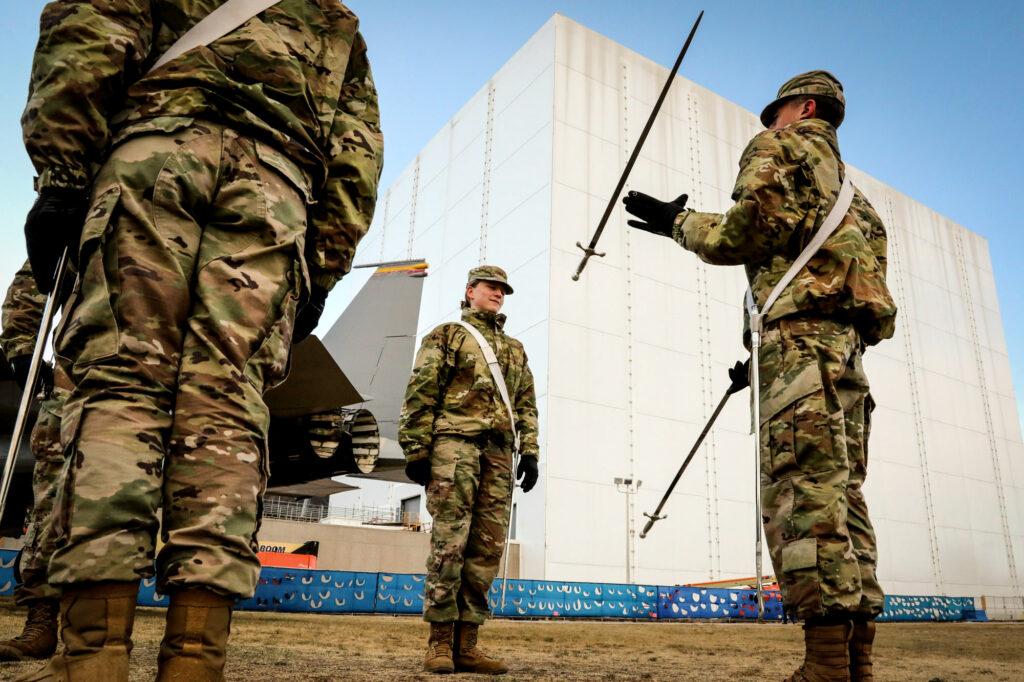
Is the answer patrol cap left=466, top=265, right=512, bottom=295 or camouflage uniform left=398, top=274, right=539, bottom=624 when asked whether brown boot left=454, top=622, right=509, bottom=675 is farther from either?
patrol cap left=466, top=265, right=512, bottom=295

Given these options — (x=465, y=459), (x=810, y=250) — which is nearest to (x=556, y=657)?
(x=465, y=459)

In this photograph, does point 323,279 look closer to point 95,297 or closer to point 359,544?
point 95,297

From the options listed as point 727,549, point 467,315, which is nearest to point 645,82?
point 727,549

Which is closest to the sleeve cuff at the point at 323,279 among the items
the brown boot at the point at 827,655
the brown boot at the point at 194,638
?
the brown boot at the point at 194,638

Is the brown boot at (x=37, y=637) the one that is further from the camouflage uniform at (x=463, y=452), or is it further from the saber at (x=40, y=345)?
the camouflage uniform at (x=463, y=452)

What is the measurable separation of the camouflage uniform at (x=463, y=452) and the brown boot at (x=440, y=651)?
4 centimetres

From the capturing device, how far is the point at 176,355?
151 centimetres

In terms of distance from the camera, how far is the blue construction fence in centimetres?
906

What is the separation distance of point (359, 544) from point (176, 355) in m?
18.1

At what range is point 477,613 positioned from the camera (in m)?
3.32

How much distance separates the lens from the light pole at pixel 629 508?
1833 centimetres

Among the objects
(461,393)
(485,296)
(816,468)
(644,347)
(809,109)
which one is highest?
(644,347)

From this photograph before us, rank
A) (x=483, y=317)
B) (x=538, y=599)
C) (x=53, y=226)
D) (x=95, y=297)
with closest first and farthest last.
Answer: (x=95, y=297)
(x=53, y=226)
(x=483, y=317)
(x=538, y=599)

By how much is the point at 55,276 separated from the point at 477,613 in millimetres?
2322
